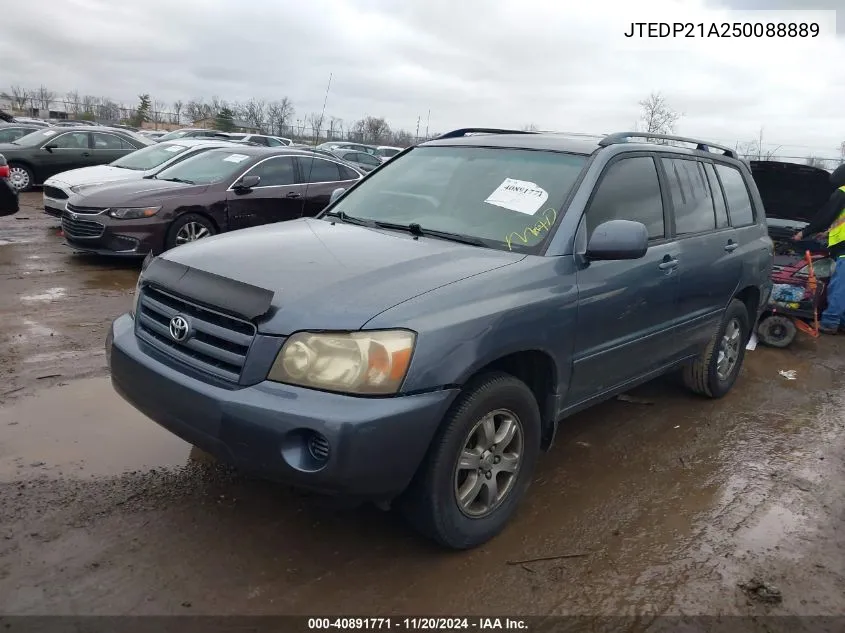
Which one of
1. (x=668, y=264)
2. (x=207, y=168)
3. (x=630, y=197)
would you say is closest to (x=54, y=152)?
(x=207, y=168)

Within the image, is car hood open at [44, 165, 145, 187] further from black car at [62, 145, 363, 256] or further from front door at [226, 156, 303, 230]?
front door at [226, 156, 303, 230]

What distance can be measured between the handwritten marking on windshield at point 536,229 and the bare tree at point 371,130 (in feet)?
136

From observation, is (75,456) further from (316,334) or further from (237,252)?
(316,334)

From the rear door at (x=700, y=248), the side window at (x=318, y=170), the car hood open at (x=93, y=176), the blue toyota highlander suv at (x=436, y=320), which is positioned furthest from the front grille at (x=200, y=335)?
the car hood open at (x=93, y=176)

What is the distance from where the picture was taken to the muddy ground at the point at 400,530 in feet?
8.73

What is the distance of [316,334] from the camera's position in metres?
2.53

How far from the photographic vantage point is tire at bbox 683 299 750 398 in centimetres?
493

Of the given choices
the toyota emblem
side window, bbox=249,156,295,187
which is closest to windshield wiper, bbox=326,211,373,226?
the toyota emblem

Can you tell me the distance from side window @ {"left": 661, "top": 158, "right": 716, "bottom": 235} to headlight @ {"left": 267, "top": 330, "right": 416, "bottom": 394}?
2.47 m

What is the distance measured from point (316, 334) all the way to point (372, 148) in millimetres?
24118

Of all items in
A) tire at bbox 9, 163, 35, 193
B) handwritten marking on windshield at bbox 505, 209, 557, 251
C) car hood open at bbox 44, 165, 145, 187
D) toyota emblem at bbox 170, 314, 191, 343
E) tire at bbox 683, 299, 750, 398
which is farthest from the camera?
tire at bbox 9, 163, 35, 193

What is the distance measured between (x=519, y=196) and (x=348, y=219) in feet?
3.39

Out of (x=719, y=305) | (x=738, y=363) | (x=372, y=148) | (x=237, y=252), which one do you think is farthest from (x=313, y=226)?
(x=372, y=148)

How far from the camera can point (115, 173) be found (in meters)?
10.8
